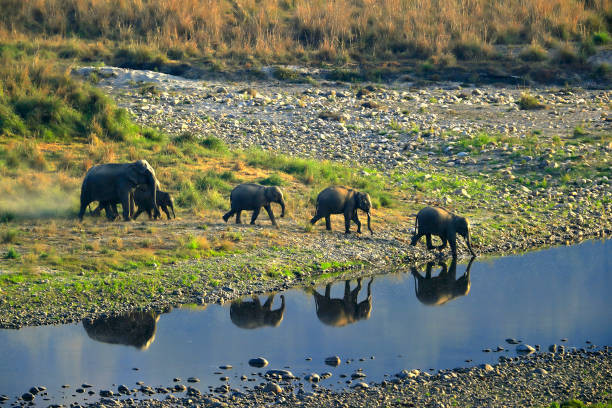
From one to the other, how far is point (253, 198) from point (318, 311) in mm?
3557

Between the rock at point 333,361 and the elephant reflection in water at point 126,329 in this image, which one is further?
the elephant reflection in water at point 126,329

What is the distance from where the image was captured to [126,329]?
14.3 metres

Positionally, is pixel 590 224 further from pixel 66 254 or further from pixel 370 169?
pixel 66 254

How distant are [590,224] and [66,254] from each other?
11170 mm

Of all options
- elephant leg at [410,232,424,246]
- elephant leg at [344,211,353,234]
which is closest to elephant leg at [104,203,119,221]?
elephant leg at [344,211,353,234]

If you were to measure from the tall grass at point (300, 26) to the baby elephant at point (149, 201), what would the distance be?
1576cm

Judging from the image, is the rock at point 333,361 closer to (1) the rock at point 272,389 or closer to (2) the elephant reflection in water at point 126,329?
(1) the rock at point 272,389

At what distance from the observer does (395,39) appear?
3634cm

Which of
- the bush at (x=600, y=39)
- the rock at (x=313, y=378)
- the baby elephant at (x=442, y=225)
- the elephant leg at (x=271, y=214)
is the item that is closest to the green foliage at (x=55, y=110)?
the elephant leg at (x=271, y=214)

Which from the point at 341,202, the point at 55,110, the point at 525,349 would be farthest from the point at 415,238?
the point at 55,110

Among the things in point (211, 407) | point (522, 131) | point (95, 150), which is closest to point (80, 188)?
point (95, 150)

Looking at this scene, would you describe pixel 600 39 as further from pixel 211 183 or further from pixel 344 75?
pixel 211 183

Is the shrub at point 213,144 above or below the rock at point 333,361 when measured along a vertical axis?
above

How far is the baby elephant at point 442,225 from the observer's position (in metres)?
18.2
